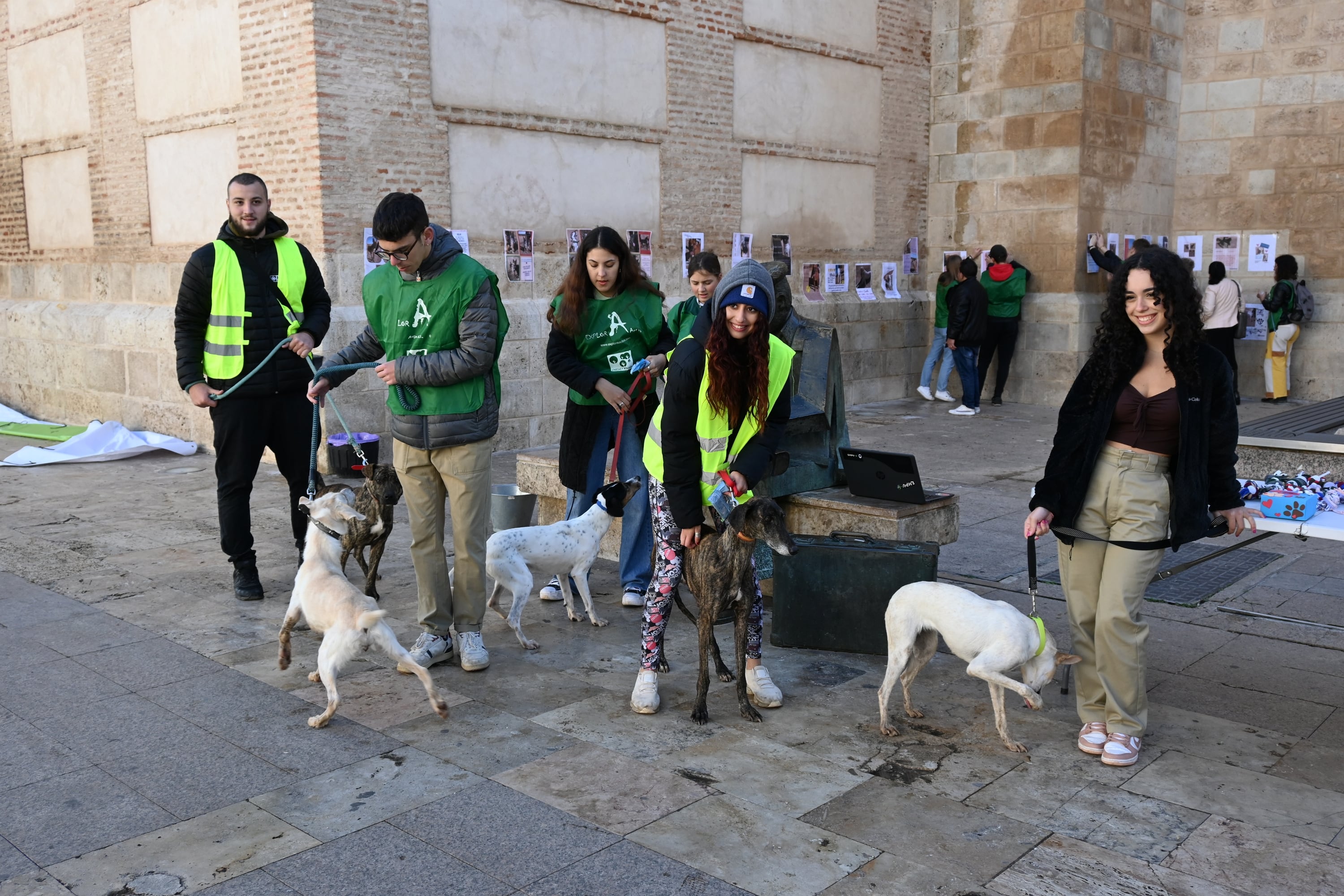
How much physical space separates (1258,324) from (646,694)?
536 inches

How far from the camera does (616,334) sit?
5770 millimetres

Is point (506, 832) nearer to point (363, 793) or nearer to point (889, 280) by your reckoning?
point (363, 793)

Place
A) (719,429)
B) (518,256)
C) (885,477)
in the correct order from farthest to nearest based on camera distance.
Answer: (518,256)
(885,477)
(719,429)

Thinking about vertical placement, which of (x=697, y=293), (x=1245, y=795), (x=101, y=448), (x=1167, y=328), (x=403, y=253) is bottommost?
(x=1245, y=795)

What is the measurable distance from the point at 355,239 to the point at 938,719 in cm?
726

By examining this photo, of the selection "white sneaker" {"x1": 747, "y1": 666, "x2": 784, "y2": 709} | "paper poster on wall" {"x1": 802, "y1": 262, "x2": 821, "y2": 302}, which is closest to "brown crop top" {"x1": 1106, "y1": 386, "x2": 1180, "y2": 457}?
"white sneaker" {"x1": 747, "y1": 666, "x2": 784, "y2": 709}

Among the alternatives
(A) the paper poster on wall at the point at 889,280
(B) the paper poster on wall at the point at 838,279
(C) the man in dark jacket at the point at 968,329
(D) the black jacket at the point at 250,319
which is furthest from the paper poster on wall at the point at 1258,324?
(D) the black jacket at the point at 250,319

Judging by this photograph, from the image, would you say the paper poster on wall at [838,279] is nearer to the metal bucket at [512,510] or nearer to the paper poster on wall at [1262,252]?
the paper poster on wall at [1262,252]

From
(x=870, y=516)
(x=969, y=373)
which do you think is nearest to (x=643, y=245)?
(x=969, y=373)

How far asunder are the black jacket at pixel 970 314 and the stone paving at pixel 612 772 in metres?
8.45

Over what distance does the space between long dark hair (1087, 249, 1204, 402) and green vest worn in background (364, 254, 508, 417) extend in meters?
2.39

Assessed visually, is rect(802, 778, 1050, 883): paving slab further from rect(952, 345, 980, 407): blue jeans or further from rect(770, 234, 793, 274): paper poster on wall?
rect(952, 345, 980, 407): blue jeans

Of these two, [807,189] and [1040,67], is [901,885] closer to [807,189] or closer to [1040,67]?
[807,189]

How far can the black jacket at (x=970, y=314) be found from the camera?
14430 millimetres
